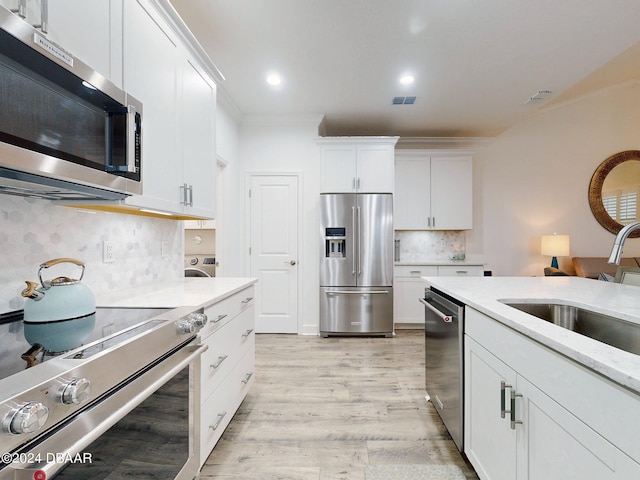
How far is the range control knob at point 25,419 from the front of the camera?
545 millimetres

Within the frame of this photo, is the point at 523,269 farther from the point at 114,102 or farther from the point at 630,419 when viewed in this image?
the point at 114,102

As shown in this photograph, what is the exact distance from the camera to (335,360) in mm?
3053

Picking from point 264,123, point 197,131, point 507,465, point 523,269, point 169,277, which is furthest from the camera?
point 523,269

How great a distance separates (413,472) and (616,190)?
5421 mm

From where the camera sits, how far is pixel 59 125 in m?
0.94

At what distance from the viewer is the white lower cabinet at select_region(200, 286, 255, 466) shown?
146cm

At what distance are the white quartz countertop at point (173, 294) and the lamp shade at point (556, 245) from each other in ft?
14.3

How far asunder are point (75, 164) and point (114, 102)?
33cm

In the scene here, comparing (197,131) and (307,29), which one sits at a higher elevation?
(307,29)

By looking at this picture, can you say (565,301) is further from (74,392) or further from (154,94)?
(154,94)

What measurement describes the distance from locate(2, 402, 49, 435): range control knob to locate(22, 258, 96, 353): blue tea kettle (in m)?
0.34

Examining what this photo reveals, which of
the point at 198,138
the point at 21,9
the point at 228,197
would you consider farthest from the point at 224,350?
the point at 228,197

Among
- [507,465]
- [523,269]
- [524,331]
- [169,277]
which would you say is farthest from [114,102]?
[523,269]

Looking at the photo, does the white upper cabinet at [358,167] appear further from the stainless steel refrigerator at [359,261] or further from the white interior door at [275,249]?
the white interior door at [275,249]
